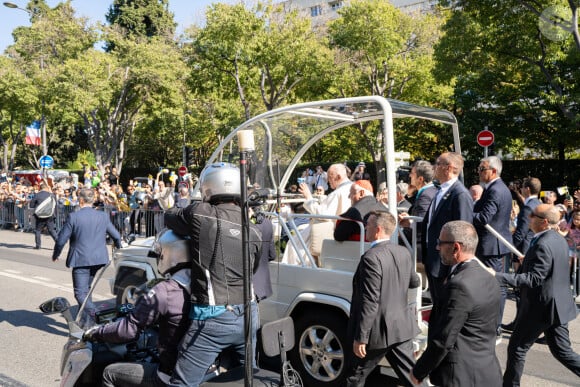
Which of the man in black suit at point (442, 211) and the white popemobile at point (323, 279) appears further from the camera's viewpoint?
the man in black suit at point (442, 211)

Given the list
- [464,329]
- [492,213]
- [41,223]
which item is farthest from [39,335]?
[41,223]

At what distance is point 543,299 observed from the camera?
4.54 meters

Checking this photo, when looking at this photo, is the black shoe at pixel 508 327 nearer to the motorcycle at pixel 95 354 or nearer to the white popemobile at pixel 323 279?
the white popemobile at pixel 323 279

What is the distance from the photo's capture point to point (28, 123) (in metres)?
39.2

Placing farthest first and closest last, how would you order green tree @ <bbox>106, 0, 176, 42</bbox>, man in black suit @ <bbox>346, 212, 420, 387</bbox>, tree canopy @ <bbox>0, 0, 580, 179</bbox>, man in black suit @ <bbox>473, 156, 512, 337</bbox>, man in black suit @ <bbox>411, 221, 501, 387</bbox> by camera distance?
green tree @ <bbox>106, 0, 176, 42</bbox> → tree canopy @ <bbox>0, 0, 580, 179</bbox> → man in black suit @ <bbox>473, 156, 512, 337</bbox> → man in black suit @ <bbox>346, 212, 420, 387</bbox> → man in black suit @ <bbox>411, 221, 501, 387</bbox>

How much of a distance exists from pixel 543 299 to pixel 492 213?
53.7 inches

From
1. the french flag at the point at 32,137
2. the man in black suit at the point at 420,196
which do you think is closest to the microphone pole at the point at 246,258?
the man in black suit at the point at 420,196

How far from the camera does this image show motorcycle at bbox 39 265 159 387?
352cm

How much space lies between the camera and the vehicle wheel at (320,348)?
475 cm

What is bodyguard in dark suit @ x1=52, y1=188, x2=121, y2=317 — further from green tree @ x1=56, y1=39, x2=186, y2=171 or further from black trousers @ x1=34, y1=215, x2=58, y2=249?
green tree @ x1=56, y1=39, x2=186, y2=171

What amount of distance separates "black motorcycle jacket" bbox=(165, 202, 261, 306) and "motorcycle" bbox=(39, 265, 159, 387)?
0.70m

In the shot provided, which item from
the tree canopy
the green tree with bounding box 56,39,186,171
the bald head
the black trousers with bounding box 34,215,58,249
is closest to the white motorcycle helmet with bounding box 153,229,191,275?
the bald head

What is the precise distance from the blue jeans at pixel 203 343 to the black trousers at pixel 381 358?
1083 millimetres

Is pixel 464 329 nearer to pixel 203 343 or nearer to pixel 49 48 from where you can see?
pixel 203 343
